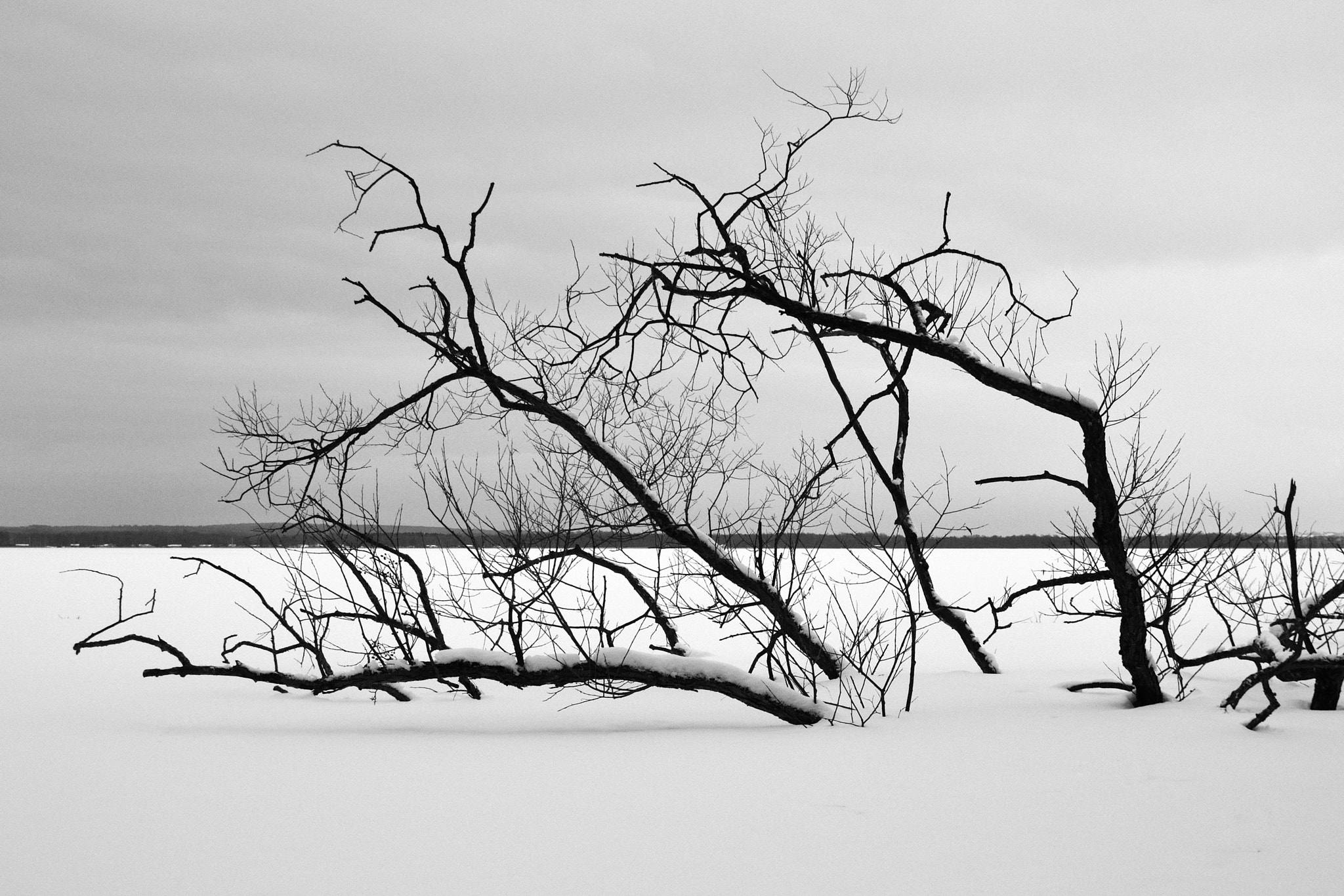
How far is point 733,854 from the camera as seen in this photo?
362cm

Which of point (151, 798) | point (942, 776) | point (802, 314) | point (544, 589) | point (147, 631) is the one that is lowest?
point (147, 631)

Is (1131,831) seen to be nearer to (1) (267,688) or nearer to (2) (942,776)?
(2) (942,776)

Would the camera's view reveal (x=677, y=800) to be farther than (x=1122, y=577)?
No

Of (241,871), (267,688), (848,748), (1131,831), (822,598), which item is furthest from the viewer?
(822,598)

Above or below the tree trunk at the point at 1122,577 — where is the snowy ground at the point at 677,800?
below

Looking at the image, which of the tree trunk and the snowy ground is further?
the tree trunk

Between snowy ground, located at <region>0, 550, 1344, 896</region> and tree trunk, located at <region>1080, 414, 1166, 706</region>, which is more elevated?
tree trunk, located at <region>1080, 414, 1166, 706</region>

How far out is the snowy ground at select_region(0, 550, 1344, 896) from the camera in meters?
3.42

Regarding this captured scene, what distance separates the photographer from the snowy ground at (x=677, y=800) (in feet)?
11.2

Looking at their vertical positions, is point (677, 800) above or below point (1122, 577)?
below

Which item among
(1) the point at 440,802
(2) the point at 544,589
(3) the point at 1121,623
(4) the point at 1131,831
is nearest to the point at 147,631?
(2) the point at 544,589

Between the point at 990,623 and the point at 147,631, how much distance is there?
48.9ft

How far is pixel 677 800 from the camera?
4383mm

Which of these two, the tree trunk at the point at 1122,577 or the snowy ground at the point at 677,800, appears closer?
the snowy ground at the point at 677,800
